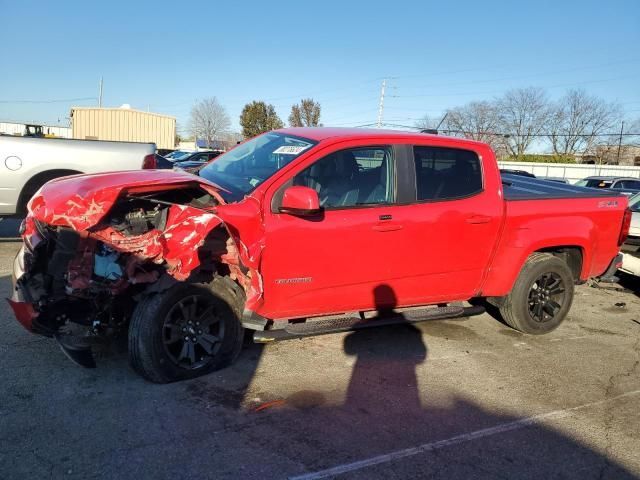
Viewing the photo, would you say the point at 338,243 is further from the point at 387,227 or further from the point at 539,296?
the point at 539,296

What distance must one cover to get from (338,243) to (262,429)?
1.49 meters

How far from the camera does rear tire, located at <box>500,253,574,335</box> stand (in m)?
5.13

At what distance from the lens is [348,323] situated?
4309mm

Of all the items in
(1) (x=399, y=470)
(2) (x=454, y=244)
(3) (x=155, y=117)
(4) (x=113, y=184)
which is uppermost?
(3) (x=155, y=117)

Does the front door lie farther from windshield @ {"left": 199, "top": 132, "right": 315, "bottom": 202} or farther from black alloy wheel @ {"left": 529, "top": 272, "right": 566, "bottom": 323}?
black alloy wheel @ {"left": 529, "top": 272, "right": 566, "bottom": 323}

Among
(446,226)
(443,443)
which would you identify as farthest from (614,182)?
(443,443)

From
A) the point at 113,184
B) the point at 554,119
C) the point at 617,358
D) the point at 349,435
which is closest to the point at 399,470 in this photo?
the point at 349,435

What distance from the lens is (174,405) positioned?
350 cm

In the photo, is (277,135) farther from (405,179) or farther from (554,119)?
(554,119)

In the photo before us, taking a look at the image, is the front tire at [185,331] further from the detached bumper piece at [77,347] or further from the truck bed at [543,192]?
the truck bed at [543,192]

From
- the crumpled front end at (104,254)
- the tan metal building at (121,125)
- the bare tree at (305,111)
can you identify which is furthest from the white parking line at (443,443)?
the bare tree at (305,111)

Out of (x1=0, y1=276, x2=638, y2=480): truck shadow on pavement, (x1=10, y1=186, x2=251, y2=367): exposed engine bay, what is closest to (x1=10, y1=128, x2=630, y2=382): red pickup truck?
(x1=10, y1=186, x2=251, y2=367): exposed engine bay

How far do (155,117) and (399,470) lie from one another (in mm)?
50142

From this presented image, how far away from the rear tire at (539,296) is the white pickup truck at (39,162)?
16.9ft
